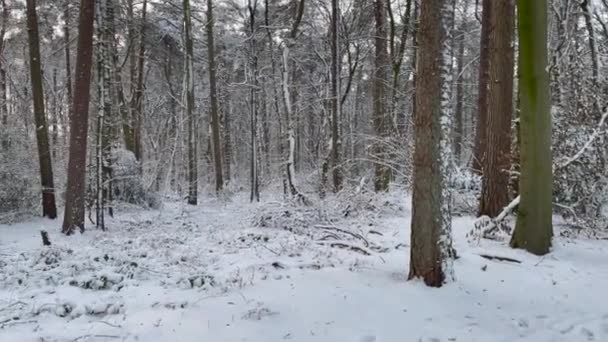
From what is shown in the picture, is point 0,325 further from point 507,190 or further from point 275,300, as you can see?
point 507,190

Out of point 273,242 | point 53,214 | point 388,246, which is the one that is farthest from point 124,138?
point 388,246

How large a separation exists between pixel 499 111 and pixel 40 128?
10.3 metres

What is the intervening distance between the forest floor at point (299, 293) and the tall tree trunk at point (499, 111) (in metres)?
0.82

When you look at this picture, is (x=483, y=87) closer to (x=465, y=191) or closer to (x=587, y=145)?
(x=465, y=191)

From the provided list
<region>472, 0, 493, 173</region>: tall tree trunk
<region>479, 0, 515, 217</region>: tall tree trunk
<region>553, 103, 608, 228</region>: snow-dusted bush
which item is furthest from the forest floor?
<region>472, 0, 493, 173</region>: tall tree trunk

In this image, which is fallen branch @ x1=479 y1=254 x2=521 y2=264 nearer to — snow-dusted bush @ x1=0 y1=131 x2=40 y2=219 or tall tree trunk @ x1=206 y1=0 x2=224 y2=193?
snow-dusted bush @ x1=0 y1=131 x2=40 y2=219

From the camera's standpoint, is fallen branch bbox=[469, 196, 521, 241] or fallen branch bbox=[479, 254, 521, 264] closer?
fallen branch bbox=[479, 254, 521, 264]

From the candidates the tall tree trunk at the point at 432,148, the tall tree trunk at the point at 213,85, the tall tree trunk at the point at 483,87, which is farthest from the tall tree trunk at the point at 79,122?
the tall tree trunk at the point at 483,87

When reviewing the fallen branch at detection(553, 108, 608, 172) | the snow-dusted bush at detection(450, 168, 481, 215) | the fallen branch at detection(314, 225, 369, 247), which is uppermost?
the fallen branch at detection(553, 108, 608, 172)

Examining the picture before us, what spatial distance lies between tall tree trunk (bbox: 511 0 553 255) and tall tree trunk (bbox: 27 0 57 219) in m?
10.4

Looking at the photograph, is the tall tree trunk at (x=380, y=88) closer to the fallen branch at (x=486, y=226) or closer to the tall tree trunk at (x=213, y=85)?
the fallen branch at (x=486, y=226)

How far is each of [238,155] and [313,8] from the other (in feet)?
63.1

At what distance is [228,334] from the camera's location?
3.71 m

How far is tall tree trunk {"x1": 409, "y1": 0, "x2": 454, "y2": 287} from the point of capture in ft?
14.1
